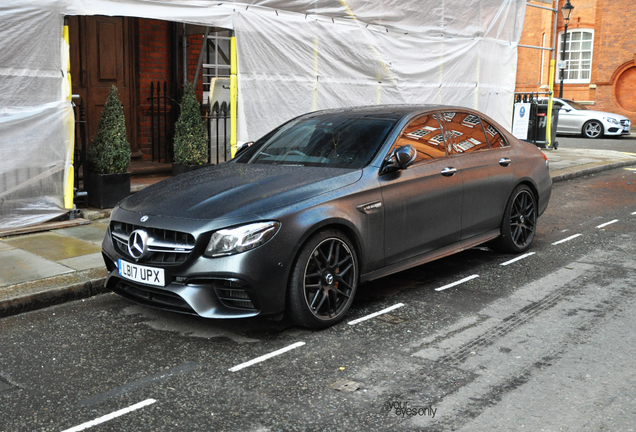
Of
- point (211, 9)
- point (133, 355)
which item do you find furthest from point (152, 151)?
point (133, 355)

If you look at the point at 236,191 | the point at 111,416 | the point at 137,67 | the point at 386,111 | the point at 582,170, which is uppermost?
the point at 137,67

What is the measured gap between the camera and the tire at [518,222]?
6828 mm

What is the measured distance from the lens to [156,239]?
4652 millimetres

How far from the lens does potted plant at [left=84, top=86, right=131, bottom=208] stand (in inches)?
337

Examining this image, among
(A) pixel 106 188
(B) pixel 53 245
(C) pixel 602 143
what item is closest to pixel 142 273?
(B) pixel 53 245

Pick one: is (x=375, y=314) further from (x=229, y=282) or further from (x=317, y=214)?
(x=229, y=282)

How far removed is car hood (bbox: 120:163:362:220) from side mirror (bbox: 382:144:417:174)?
258 millimetres

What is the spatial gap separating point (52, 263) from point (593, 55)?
105 ft

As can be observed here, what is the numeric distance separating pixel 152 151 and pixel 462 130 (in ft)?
22.0

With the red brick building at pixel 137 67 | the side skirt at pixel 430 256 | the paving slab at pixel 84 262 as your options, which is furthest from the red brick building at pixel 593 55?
the paving slab at pixel 84 262

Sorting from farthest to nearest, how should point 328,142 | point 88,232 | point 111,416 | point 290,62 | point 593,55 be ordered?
1. point 593,55
2. point 290,62
3. point 88,232
4. point 328,142
5. point 111,416

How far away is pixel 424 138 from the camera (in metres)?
5.91

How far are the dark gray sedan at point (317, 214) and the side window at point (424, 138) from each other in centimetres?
1

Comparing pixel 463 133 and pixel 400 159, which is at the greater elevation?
pixel 463 133
